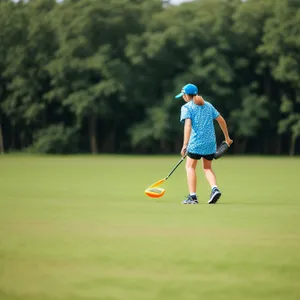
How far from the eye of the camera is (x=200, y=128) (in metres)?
13.5

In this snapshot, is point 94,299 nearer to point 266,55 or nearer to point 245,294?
point 245,294

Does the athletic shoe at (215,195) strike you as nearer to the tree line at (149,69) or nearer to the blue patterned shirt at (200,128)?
the blue patterned shirt at (200,128)

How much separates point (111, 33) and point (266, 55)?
34.5 ft

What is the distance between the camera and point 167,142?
185 ft

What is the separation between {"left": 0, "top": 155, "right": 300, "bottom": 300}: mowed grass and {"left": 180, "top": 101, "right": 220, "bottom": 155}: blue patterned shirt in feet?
3.16

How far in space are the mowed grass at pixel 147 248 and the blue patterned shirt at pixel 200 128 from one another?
38.0 inches

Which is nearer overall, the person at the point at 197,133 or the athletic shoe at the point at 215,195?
the athletic shoe at the point at 215,195

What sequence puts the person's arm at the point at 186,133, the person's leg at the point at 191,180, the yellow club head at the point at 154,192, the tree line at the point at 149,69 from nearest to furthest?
the person's arm at the point at 186,133 → the person's leg at the point at 191,180 → the yellow club head at the point at 154,192 → the tree line at the point at 149,69

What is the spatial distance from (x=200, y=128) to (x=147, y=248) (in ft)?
17.7

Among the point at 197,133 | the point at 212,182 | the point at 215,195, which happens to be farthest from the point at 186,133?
the point at 215,195

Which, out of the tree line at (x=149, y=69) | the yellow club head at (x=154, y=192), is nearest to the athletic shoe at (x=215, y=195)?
the yellow club head at (x=154, y=192)

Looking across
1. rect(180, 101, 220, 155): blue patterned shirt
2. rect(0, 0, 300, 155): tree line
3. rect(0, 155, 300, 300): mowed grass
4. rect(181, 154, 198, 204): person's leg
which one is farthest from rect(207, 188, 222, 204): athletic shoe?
rect(0, 0, 300, 155): tree line

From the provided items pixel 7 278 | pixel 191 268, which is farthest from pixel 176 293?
pixel 7 278

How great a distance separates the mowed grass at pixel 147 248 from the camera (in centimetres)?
628
